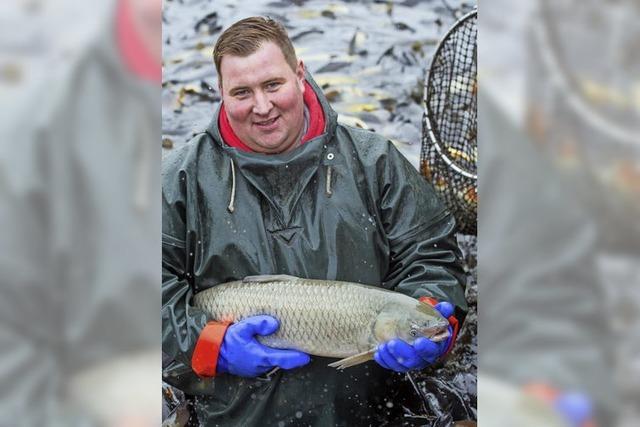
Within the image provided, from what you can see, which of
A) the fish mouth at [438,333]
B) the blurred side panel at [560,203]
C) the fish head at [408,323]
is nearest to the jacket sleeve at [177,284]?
the fish head at [408,323]

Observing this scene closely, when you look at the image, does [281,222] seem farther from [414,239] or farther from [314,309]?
[414,239]

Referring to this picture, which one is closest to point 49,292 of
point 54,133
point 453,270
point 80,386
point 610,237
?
point 80,386

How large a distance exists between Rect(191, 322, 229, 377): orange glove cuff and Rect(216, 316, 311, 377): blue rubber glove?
0.02 meters

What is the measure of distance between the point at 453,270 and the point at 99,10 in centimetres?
147

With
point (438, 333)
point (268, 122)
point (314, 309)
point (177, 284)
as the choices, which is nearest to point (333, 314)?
point (314, 309)

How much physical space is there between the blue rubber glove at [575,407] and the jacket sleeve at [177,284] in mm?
1241

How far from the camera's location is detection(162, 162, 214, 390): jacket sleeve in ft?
10.3

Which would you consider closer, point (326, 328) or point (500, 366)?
point (326, 328)

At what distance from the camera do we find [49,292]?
3.11 m

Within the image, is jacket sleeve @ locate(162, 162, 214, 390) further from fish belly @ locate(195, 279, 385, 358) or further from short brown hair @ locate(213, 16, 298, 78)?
short brown hair @ locate(213, 16, 298, 78)

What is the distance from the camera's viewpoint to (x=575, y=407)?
3244mm

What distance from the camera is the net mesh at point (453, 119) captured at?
3.29 m

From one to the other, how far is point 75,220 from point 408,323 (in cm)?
114

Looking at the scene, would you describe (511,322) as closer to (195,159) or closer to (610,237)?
(610,237)
